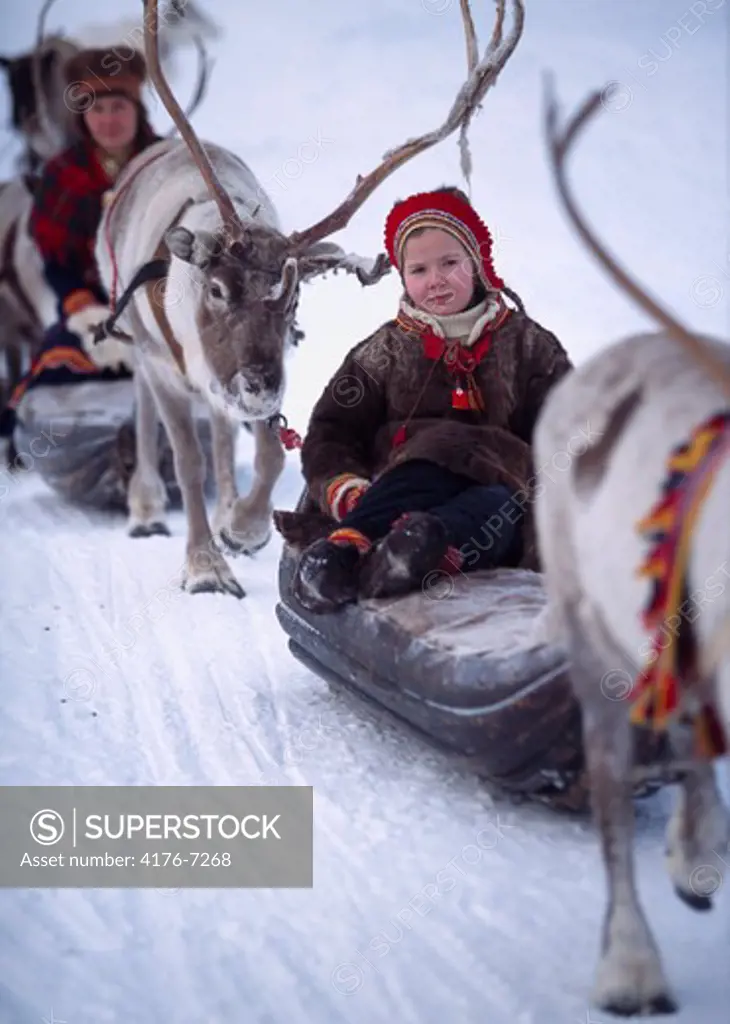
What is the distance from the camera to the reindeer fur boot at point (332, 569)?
4.50 feet

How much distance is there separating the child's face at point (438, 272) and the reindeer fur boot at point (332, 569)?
0.30 meters

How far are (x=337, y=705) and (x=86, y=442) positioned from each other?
123cm

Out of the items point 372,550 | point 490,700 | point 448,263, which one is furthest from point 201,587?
point 490,700

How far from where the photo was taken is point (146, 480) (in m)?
2.45

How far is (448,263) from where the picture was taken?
4.67 ft

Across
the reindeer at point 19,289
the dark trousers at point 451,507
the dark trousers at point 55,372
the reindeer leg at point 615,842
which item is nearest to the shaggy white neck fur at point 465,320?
the dark trousers at point 451,507

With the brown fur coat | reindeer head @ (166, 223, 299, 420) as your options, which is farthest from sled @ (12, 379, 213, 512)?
the brown fur coat

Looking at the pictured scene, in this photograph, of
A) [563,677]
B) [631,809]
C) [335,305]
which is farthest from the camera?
[335,305]

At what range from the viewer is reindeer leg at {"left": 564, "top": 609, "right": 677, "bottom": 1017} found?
874mm

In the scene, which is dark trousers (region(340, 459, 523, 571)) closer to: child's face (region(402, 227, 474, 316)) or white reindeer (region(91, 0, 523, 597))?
child's face (region(402, 227, 474, 316))

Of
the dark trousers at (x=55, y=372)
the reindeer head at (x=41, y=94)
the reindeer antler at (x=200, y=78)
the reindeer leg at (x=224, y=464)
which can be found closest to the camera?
the reindeer antler at (x=200, y=78)

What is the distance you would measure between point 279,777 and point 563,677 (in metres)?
0.40

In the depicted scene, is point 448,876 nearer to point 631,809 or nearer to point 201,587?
point 631,809

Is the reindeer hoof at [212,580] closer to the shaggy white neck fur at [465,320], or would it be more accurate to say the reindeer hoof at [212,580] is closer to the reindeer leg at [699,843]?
the shaggy white neck fur at [465,320]
